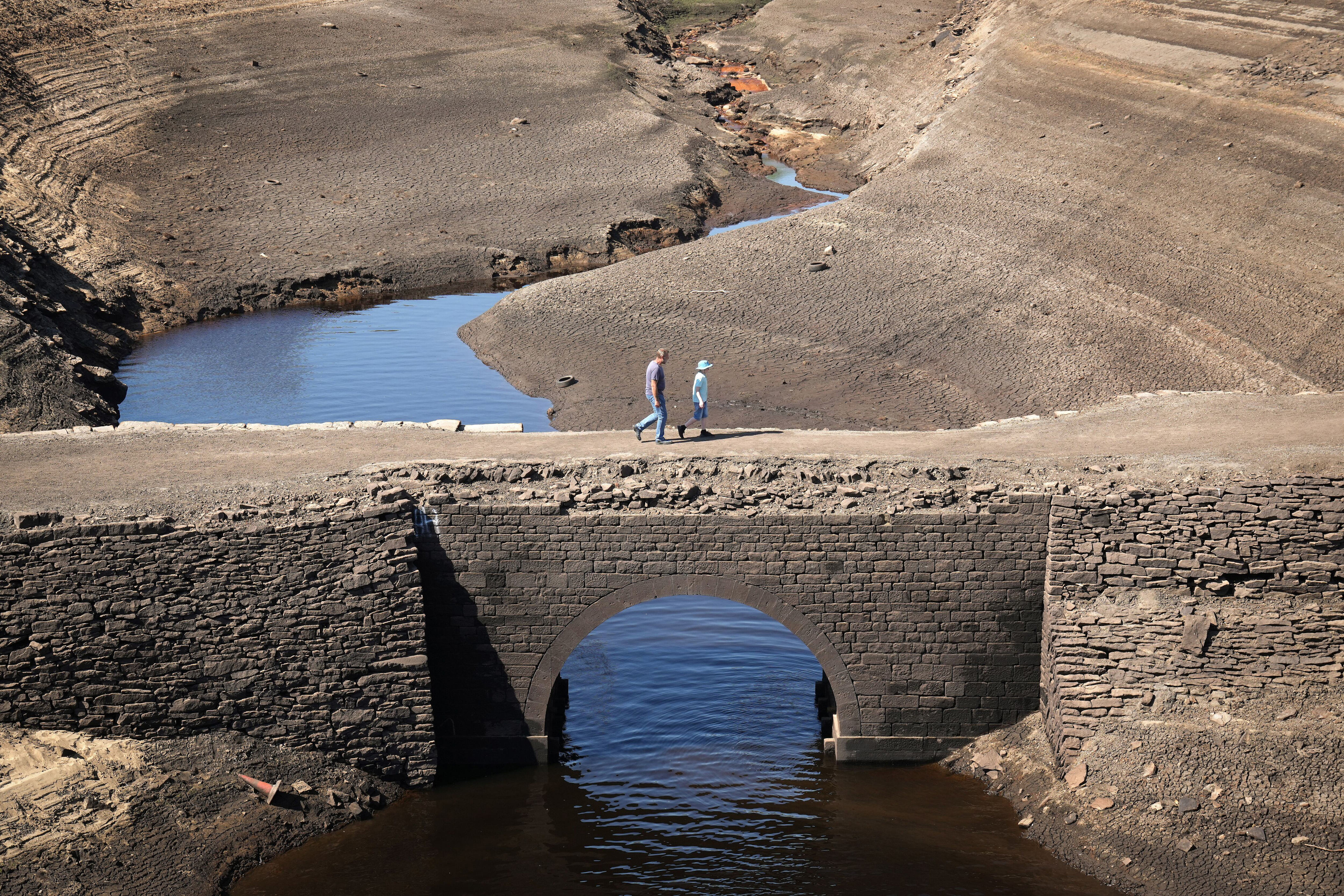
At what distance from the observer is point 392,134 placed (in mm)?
43844

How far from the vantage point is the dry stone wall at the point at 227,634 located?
1520 cm

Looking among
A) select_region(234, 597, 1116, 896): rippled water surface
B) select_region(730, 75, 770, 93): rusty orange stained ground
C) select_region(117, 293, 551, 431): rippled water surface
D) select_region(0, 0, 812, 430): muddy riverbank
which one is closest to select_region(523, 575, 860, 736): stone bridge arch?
select_region(234, 597, 1116, 896): rippled water surface

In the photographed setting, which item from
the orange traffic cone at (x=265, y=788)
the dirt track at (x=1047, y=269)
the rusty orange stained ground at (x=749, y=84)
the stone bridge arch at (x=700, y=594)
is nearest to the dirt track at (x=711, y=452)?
the stone bridge arch at (x=700, y=594)

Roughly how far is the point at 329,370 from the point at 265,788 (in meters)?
17.2

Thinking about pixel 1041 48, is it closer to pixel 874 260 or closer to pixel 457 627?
pixel 874 260

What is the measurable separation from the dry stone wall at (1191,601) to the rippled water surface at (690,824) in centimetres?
194

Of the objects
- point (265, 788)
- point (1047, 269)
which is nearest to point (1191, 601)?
point (265, 788)

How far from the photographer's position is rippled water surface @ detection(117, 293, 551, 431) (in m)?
28.0

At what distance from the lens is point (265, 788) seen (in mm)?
15141

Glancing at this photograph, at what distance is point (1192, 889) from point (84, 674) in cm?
1333

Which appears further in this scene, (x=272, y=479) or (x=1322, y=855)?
(x=272, y=479)

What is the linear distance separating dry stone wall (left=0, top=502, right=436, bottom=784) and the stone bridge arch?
1518 mm

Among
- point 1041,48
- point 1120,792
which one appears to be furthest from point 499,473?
point 1041,48

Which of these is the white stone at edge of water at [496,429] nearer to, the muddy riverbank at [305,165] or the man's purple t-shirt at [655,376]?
the man's purple t-shirt at [655,376]
